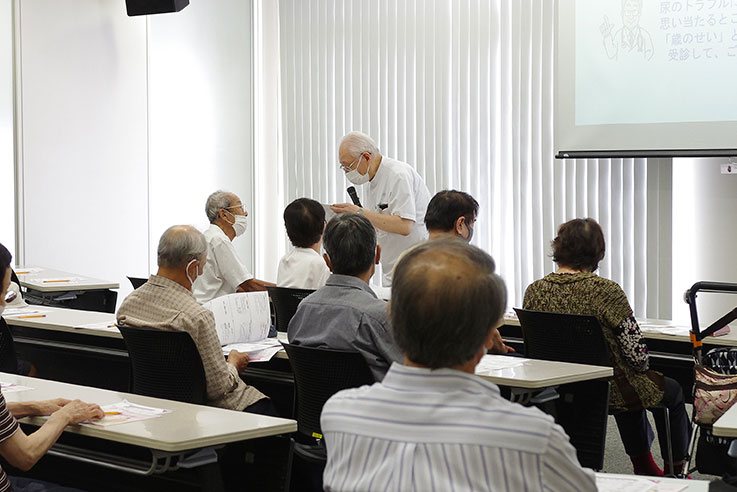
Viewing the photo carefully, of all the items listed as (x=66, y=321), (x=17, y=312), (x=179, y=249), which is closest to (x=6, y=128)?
(x=17, y=312)

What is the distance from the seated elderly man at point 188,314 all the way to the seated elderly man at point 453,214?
1.15 metres

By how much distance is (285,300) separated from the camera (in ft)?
13.8

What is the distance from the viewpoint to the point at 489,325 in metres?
1.29

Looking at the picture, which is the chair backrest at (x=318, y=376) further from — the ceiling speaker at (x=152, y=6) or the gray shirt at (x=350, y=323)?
the ceiling speaker at (x=152, y=6)

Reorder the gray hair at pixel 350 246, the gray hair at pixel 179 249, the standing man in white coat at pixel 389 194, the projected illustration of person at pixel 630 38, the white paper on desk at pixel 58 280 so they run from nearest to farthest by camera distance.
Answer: the gray hair at pixel 350 246 → the gray hair at pixel 179 249 → the standing man in white coat at pixel 389 194 → the white paper on desk at pixel 58 280 → the projected illustration of person at pixel 630 38

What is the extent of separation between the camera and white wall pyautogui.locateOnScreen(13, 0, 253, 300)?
6695 millimetres

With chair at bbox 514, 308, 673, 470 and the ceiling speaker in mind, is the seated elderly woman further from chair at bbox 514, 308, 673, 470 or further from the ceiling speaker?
the ceiling speaker

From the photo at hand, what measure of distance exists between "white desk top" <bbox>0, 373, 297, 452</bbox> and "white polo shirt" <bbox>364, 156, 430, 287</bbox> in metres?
2.67

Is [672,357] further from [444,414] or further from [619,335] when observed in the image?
[444,414]

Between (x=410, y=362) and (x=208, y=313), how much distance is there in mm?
1689

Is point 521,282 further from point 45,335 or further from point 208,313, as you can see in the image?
point 208,313

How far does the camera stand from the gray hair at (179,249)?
3037 mm

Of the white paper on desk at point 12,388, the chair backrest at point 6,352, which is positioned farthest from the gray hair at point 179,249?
the chair backrest at point 6,352

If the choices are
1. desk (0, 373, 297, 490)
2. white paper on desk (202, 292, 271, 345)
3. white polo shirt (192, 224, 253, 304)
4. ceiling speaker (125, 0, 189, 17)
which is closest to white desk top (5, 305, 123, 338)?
white paper on desk (202, 292, 271, 345)
